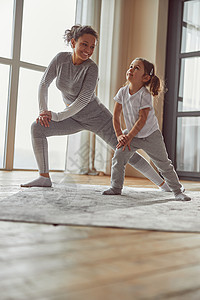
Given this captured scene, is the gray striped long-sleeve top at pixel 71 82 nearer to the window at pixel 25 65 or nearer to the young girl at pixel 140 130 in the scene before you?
the young girl at pixel 140 130

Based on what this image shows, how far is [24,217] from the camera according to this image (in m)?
1.15

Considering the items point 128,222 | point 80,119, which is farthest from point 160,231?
point 80,119

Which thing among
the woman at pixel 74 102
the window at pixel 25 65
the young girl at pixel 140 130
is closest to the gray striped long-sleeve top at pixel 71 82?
the woman at pixel 74 102

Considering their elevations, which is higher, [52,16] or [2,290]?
[52,16]

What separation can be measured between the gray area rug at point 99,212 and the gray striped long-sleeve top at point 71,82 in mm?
593

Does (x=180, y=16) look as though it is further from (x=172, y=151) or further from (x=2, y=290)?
(x=2, y=290)

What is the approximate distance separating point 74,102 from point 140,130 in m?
0.41

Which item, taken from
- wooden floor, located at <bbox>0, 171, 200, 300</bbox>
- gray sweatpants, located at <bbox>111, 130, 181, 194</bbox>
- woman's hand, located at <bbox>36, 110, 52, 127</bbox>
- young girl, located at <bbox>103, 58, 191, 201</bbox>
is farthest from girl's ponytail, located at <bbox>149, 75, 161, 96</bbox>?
wooden floor, located at <bbox>0, 171, 200, 300</bbox>

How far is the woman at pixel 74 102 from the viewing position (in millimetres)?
2162

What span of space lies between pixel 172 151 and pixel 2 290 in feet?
12.6

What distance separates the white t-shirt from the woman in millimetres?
223

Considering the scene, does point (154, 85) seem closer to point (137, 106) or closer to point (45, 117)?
point (137, 106)

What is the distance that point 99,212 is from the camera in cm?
133

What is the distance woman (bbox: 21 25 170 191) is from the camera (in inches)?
85.1
